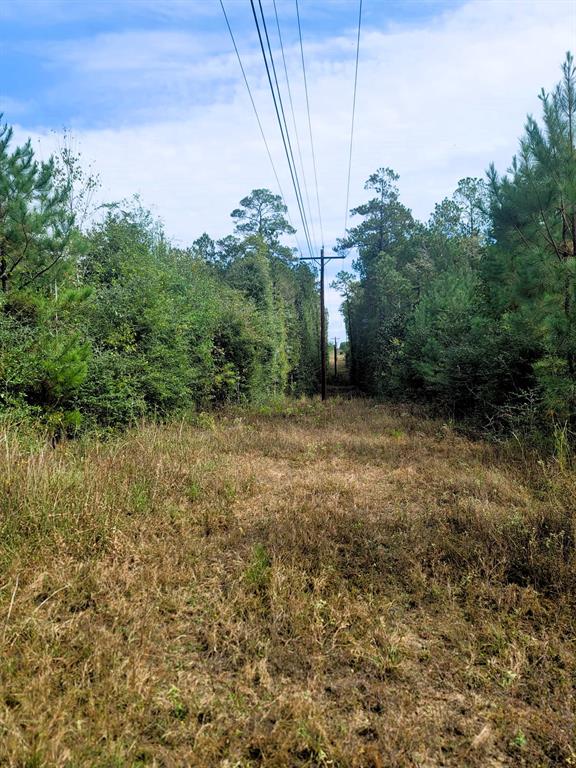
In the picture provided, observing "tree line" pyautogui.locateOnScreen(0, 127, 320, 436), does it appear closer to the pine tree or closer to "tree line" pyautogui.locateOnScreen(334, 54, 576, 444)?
the pine tree

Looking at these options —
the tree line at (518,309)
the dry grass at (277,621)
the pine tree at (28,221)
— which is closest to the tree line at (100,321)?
the pine tree at (28,221)

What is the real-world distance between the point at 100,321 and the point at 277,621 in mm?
6925

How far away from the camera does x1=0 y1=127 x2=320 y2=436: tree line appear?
5793mm

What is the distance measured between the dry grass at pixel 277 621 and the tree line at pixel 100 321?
1524 mm

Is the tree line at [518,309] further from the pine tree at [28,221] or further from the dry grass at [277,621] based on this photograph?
the pine tree at [28,221]

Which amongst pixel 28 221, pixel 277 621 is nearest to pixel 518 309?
pixel 277 621

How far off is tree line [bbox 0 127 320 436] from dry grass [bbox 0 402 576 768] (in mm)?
1524

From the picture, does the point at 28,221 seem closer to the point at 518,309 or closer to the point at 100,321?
the point at 100,321

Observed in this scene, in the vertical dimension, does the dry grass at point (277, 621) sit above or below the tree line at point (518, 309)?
below

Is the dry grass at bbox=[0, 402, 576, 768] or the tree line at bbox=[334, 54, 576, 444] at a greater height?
the tree line at bbox=[334, 54, 576, 444]

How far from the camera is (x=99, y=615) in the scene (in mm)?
2594

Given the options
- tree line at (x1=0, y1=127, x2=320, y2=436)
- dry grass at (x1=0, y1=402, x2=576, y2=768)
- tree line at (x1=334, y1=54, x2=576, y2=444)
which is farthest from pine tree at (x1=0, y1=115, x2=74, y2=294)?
tree line at (x1=334, y1=54, x2=576, y2=444)

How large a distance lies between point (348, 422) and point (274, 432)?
2.62 meters

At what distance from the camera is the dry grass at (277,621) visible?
1.83m
